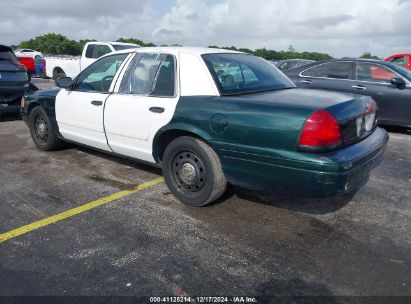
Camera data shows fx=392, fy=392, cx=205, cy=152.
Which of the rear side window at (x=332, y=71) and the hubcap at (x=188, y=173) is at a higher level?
the rear side window at (x=332, y=71)

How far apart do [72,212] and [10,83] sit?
5524mm

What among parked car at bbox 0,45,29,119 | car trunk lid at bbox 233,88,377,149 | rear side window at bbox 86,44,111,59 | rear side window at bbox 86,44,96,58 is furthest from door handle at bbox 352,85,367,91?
rear side window at bbox 86,44,96,58

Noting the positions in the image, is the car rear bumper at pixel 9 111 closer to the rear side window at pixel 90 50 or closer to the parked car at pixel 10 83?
the parked car at pixel 10 83

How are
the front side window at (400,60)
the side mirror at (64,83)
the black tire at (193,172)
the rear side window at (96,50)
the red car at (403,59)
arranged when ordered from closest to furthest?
the black tire at (193,172) → the side mirror at (64,83) → the red car at (403,59) → the front side window at (400,60) → the rear side window at (96,50)

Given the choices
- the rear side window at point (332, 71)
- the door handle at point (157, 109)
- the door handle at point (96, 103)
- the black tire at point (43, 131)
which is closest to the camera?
the door handle at point (157, 109)

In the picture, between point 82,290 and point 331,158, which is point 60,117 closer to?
point 82,290

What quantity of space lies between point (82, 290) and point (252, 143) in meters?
1.73

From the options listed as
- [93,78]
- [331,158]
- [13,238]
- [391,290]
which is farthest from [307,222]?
[93,78]

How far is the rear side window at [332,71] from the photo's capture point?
26.2 feet

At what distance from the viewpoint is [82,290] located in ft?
8.54

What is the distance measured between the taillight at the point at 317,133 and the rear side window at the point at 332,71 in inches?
210

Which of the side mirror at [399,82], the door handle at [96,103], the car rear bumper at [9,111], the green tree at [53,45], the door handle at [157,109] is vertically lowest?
the car rear bumper at [9,111]

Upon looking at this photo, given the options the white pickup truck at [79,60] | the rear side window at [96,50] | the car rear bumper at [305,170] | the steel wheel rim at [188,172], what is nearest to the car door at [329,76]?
the car rear bumper at [305,170]

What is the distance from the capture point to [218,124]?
3518mm
